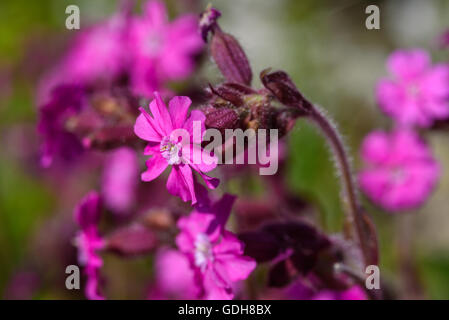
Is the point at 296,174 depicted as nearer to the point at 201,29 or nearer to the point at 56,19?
the point at 201,29

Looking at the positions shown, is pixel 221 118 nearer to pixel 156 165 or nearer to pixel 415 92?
pixel 156 165

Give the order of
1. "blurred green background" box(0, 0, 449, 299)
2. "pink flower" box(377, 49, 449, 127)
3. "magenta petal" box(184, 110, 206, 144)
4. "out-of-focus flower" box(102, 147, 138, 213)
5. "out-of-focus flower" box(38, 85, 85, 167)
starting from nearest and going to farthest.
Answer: "magenta petal" box(184, 110, 206, 144), "out-of-focus flower" box(38, 85, 85, 167), "pink flower" box(377, 49, 449, 127), "out-of-focus flower" box(102, 147, 138, 213), "blurred green background" box(0, 0, 449, 299)

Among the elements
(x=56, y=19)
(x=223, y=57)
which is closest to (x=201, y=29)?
(x=223, y=57)

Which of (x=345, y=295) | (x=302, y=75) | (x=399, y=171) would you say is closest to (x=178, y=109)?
(x=345, y=295)

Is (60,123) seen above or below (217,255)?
above

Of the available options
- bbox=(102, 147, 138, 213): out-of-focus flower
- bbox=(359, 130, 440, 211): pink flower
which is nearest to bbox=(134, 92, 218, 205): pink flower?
bbox=(359, 130, 440, 211): pink flower

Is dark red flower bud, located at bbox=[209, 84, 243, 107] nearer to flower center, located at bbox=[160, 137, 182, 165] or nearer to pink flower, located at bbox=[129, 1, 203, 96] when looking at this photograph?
flower center, located at bbox=[160, 137, 182, 165]
